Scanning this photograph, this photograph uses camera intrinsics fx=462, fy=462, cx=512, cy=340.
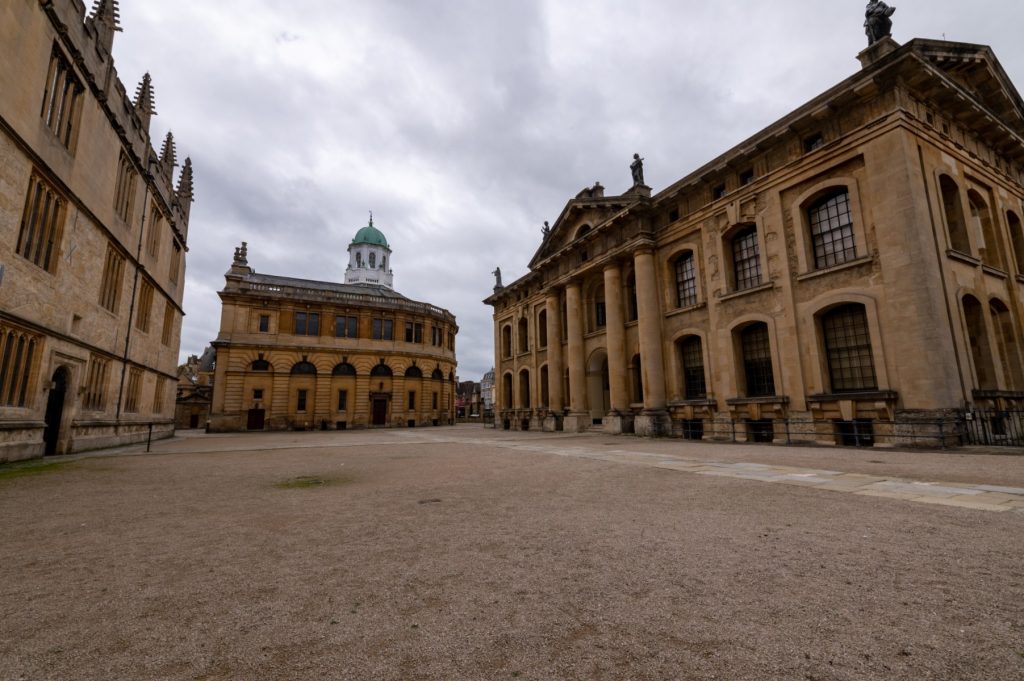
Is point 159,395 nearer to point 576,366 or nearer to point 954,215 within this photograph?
point 576,366

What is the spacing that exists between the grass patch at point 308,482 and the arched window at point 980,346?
740 inches

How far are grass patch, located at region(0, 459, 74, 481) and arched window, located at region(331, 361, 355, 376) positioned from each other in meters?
30.3

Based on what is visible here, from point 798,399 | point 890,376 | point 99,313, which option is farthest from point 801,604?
point 99,313

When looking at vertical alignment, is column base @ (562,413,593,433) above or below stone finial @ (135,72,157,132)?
below

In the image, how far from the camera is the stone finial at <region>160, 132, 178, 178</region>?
24156 mm

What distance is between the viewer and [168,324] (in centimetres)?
2569

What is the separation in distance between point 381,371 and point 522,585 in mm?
42472

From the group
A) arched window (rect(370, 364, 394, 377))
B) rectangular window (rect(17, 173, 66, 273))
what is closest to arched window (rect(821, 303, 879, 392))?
rectangular window (rect(17, 173, 66, 273))

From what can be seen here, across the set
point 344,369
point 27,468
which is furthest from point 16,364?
point 344,369

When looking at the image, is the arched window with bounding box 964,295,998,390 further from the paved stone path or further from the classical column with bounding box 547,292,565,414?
the classical column with bounding box 547,292,565,414

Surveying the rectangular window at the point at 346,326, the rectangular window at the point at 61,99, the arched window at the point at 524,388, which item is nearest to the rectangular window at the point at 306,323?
the rectangular window at the point at 346,326

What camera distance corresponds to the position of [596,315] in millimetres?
28438

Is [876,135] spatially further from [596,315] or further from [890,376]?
[596,315]

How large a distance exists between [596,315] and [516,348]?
896cm
